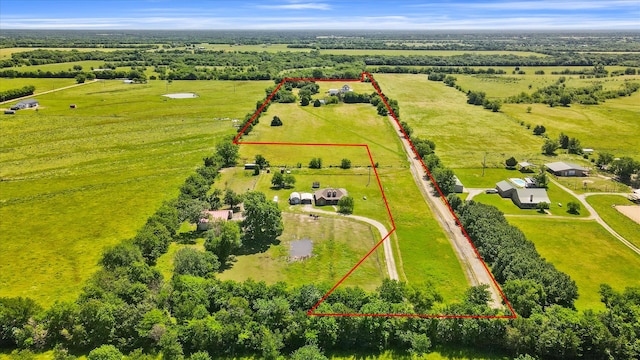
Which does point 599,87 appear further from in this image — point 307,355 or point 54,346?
point 54,346

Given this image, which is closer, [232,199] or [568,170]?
[232,199]

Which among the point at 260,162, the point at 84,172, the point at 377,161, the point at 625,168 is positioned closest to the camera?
the point at 625,168

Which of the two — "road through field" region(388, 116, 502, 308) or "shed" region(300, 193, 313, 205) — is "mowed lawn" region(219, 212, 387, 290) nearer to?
"shed" region(300, 193, 313, 205)

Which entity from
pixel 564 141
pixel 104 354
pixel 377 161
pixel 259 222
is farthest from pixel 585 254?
pixel 104 354

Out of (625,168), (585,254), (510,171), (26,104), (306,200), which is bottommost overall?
(585,254)

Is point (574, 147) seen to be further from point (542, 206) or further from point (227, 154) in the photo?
point (227, 154)

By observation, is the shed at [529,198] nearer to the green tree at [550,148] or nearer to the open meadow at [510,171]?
the open meadow at [510,171]

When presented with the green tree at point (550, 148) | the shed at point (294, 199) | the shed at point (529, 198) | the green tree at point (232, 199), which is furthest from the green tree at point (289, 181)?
the green tree at point (550, 148)

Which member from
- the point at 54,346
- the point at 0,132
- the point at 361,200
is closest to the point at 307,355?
the point at 54,346
